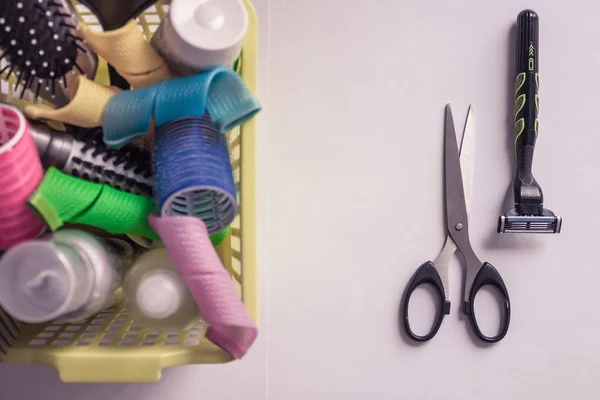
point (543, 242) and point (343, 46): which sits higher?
point (343, 46)

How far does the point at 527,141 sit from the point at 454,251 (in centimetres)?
14

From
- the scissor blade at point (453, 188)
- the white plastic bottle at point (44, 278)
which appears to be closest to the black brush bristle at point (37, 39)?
the white plastic bottle at point (44, 278)

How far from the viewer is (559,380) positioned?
1.95ft

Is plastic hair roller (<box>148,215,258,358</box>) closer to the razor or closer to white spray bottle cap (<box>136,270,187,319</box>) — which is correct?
white spray bottle cap (<box>136,270,187,319</box>)

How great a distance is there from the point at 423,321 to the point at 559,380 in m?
0.17

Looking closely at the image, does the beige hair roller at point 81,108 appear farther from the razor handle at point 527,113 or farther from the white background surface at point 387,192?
the razor handle at point 527,113

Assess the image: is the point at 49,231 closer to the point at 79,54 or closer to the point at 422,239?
the point at 79,54

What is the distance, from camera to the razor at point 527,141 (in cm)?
55

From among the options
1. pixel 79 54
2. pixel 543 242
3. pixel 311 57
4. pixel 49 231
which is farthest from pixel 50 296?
pixel 543 242

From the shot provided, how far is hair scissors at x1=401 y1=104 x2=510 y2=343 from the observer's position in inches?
22.3

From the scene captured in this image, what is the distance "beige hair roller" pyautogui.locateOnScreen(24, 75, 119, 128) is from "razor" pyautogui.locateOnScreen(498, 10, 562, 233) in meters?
0.40

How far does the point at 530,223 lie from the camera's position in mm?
553

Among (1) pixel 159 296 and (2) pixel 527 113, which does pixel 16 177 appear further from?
(2) pixel 527 113

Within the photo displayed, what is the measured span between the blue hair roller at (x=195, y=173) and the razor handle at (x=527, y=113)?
0.33 m
